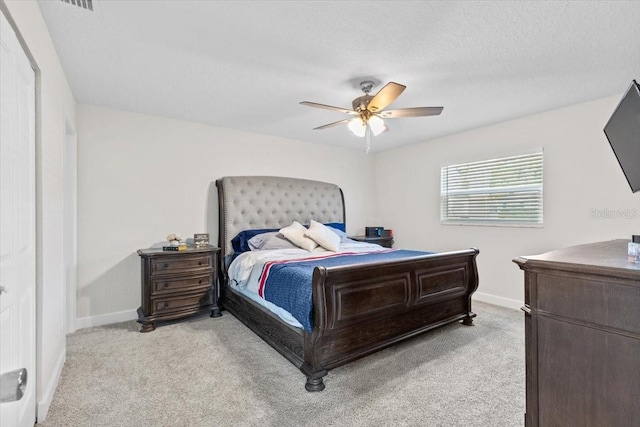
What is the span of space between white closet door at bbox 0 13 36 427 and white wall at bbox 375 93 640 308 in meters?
4.44

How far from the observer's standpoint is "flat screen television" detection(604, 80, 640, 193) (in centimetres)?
133

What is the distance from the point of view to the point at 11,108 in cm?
129

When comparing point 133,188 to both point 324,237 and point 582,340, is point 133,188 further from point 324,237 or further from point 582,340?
point 582,340

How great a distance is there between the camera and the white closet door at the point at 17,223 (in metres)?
1.19

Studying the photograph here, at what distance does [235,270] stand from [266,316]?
0.90 metres

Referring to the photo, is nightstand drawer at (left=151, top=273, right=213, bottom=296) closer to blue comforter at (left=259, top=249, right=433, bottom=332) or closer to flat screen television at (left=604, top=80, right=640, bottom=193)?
blue comforter at (left=259, top=249, right=433, bottom=332)

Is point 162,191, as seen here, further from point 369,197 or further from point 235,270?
point 369,197

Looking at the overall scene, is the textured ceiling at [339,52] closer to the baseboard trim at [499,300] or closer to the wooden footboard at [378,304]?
the wooden footboard at [378,304]

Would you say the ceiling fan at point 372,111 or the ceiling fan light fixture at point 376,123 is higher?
the ceiling fan at point 372,111

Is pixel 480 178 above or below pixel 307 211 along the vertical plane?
above

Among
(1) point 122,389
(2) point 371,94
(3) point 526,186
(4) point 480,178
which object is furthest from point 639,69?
(1) point 122,389

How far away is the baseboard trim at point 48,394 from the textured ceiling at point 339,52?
2.30 m

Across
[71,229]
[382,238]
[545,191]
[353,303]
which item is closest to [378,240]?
[382,238]

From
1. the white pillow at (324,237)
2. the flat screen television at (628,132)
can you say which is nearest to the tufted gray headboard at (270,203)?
the white pillow at (324,237)
